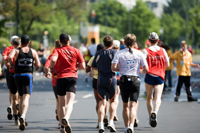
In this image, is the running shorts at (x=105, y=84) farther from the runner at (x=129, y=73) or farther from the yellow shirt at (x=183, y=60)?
the yellow shirt at (x=183, y=60)

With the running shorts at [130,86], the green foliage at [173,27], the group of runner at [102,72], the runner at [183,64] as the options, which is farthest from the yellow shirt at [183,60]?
the green foliage at [173,27]

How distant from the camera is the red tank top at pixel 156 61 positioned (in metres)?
8.62

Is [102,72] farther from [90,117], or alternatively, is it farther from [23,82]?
[90,117]

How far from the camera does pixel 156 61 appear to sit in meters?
8.66

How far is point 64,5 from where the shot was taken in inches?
1570

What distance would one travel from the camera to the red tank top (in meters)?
8.62

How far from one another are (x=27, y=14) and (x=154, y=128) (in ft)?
100

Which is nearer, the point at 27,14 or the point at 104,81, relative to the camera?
the point at 104,81

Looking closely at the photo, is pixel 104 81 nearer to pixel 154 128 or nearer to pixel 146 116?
pixel 154 128

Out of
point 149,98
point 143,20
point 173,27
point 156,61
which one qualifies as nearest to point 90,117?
point 149,98

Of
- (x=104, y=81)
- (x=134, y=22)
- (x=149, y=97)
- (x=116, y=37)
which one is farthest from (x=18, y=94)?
(x=116, y=37)

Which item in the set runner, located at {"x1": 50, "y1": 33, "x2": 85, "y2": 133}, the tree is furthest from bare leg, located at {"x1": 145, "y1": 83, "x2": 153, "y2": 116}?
the tree

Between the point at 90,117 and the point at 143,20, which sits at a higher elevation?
the point at 143,20

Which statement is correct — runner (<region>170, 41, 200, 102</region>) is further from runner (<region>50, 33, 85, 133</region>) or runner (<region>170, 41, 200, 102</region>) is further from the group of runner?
runner (<region>50, 33, 85, 133</region>)
